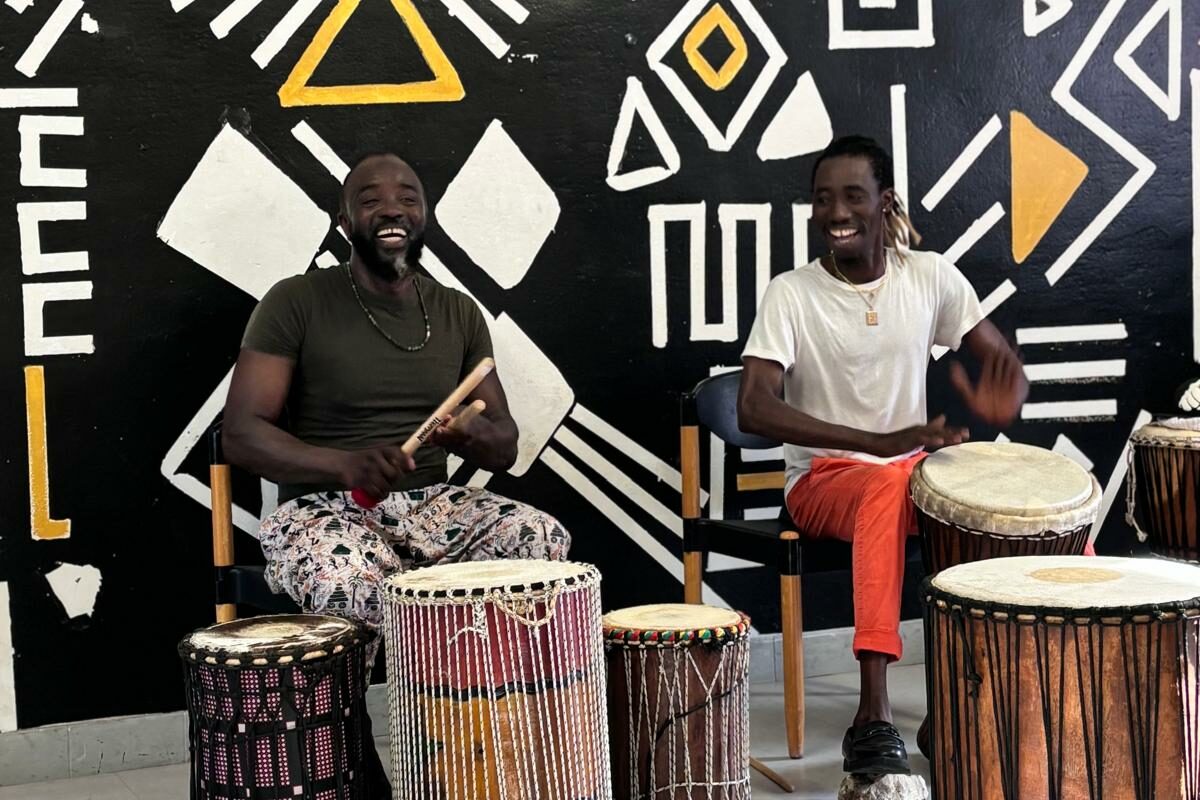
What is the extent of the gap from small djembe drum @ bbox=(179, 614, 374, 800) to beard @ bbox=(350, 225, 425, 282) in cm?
103

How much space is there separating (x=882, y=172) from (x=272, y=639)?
1979 millimetres

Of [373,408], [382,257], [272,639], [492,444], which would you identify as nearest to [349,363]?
[373,408]

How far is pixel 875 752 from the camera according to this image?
330 cm

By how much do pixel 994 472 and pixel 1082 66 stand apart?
5.66 ft

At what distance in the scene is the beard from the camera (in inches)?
143

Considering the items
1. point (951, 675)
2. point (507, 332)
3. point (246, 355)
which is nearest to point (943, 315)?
point (507, 332)

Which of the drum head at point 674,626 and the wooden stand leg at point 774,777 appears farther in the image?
the wooden stand leg at point 774,777

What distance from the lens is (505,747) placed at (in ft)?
9.34

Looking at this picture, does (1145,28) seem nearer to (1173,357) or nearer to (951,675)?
(1173,357)

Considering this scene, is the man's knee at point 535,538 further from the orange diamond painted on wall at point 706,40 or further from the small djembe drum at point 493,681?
the orange diamond painted on wall at point 706,40

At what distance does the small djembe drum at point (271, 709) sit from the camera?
283 centimetres

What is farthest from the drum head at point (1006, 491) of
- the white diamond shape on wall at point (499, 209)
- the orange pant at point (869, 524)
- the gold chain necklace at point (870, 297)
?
the white diamond shape on wall at point (499, 209)

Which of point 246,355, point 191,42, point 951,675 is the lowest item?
point 951,675

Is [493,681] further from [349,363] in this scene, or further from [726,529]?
[726,529]
